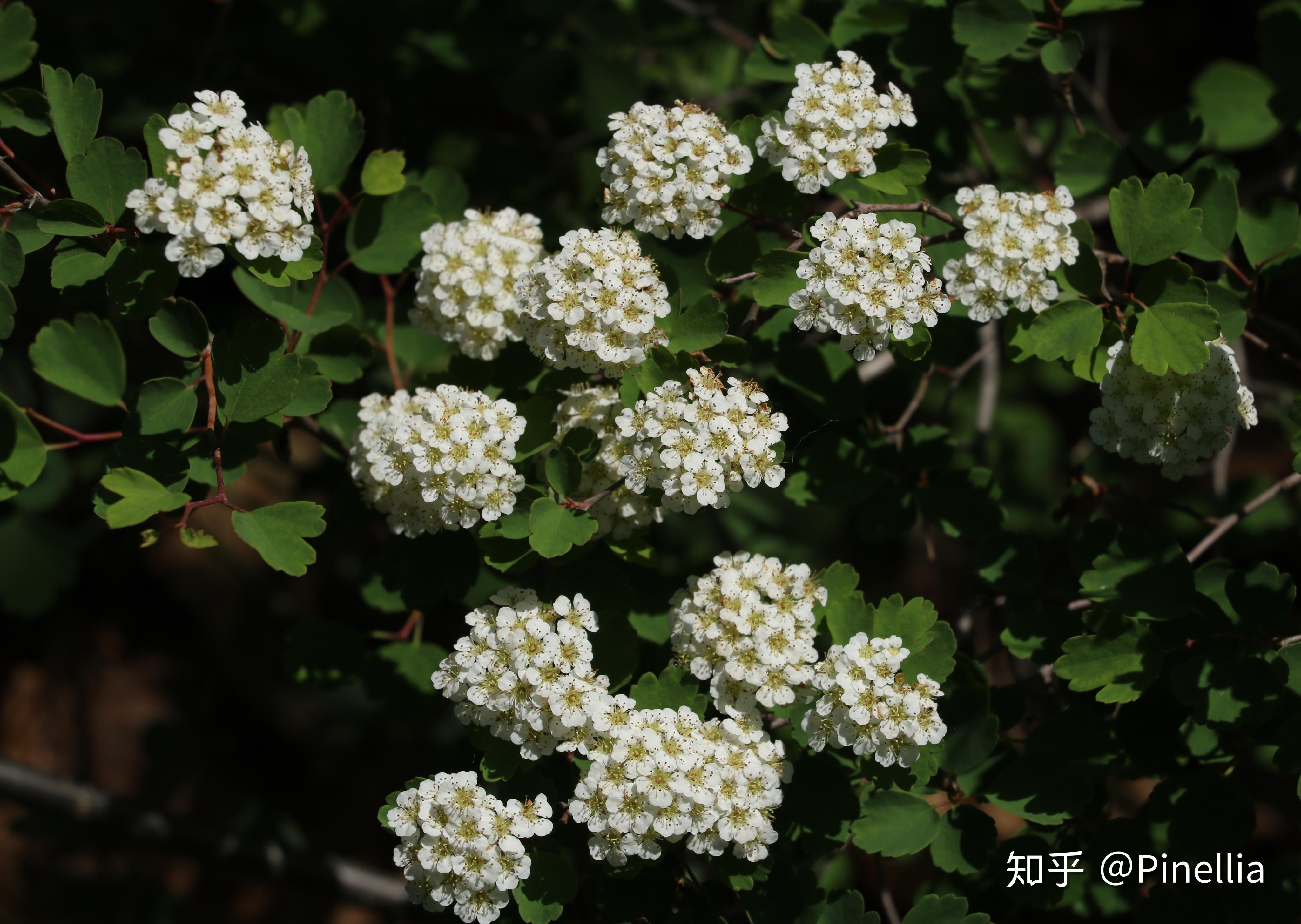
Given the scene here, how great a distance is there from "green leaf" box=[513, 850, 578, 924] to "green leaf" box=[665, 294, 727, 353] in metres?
1.07

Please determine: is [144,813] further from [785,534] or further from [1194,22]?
[1194,22]

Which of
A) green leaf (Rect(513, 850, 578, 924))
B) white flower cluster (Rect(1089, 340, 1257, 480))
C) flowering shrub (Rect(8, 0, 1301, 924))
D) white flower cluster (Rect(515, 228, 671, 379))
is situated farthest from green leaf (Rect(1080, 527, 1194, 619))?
green leaf (Rect(513, 850, 578, 924))

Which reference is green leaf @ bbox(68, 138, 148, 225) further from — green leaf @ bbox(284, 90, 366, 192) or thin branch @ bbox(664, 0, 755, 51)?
thin branch @ bbox(664, 0, 755, 51)

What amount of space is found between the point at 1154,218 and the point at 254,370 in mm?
1971

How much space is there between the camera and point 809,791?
6.60 feet

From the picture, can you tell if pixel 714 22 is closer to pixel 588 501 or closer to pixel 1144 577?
pixel 588 501

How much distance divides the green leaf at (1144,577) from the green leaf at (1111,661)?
0.06 metres

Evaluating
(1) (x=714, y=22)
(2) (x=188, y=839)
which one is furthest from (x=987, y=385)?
(2) (x=188, y=839)

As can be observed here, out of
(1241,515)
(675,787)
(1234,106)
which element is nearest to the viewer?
(675,787)

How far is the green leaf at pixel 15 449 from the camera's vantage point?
2.03m

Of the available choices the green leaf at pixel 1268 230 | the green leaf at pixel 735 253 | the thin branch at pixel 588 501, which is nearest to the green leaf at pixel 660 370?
the thin branch at pixel 588 501

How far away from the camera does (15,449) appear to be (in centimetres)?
204

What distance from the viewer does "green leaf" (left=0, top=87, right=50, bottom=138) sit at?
2.00 m

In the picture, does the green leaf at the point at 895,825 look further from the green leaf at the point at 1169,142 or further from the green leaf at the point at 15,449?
the green leaf at the point at 15,449
